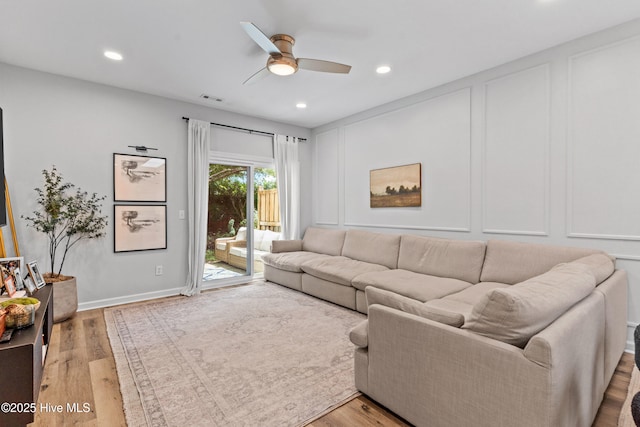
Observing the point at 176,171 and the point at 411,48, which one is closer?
the point at 411,48

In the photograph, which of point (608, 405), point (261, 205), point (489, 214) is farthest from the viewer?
point (261, 205)

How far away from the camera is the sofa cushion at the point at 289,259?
4.51 metres

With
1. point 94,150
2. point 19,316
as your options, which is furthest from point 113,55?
point 19,316

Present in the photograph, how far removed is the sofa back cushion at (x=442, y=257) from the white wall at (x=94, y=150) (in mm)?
3173

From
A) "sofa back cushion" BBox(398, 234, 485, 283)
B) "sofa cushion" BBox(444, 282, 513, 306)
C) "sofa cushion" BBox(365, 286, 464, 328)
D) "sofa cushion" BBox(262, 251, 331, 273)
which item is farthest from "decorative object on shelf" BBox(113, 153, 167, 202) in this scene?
"sofa cushion" BBox(444, 282, 513, 306)

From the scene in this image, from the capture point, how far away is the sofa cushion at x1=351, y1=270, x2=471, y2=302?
2.92 meters

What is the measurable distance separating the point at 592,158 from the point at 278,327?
335cm

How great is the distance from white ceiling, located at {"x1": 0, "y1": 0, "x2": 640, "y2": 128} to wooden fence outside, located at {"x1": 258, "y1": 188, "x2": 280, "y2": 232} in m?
2.01

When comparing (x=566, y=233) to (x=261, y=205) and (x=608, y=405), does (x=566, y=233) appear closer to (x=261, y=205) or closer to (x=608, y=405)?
(x=608, y=405)

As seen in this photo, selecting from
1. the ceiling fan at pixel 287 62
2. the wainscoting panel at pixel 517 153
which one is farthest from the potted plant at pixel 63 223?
the wainscoting panel at pixel 517 153

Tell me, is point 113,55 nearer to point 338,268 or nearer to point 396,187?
point 338,268

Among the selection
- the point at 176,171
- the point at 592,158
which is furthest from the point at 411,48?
the point at 176,171

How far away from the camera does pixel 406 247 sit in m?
4.00

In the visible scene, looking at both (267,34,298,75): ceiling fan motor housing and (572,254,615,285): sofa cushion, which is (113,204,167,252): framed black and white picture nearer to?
(267,34,298,75): ceiling fan motor housing
